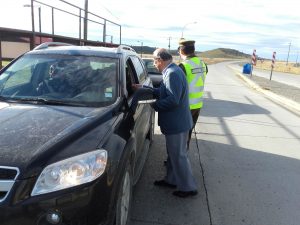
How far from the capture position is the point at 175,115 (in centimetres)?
460

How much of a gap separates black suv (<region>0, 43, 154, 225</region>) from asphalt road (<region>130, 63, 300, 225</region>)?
596mm

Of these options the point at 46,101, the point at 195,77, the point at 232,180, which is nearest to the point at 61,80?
the point at 46,101

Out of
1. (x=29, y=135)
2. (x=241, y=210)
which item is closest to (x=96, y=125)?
(x=29, y=135)

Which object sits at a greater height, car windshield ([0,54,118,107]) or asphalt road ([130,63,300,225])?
car windshield ([0,54,118,107])

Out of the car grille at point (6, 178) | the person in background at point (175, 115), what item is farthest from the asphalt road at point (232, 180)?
the car grille at point (6, 178)

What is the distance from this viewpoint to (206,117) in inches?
413

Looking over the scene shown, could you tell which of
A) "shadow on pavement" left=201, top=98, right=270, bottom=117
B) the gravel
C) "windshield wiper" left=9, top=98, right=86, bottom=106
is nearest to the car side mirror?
"windshield wiper" left=9, top=98, right=86, bottom=106

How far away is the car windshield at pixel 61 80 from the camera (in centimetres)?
400

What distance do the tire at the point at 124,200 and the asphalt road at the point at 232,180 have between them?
1.57 ft

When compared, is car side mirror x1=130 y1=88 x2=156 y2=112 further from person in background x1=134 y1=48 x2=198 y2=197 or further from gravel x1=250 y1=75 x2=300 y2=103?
gravel x1=250 y1=75 x2=300 y2=103

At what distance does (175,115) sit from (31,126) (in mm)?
1944

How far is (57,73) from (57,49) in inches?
23.2

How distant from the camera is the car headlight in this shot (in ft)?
8.65

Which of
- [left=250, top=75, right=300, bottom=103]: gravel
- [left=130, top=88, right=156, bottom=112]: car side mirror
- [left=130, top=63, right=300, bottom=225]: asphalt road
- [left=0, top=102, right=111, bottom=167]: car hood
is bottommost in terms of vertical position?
[left=250, top=75, right=300, bottom=103]: gravel
